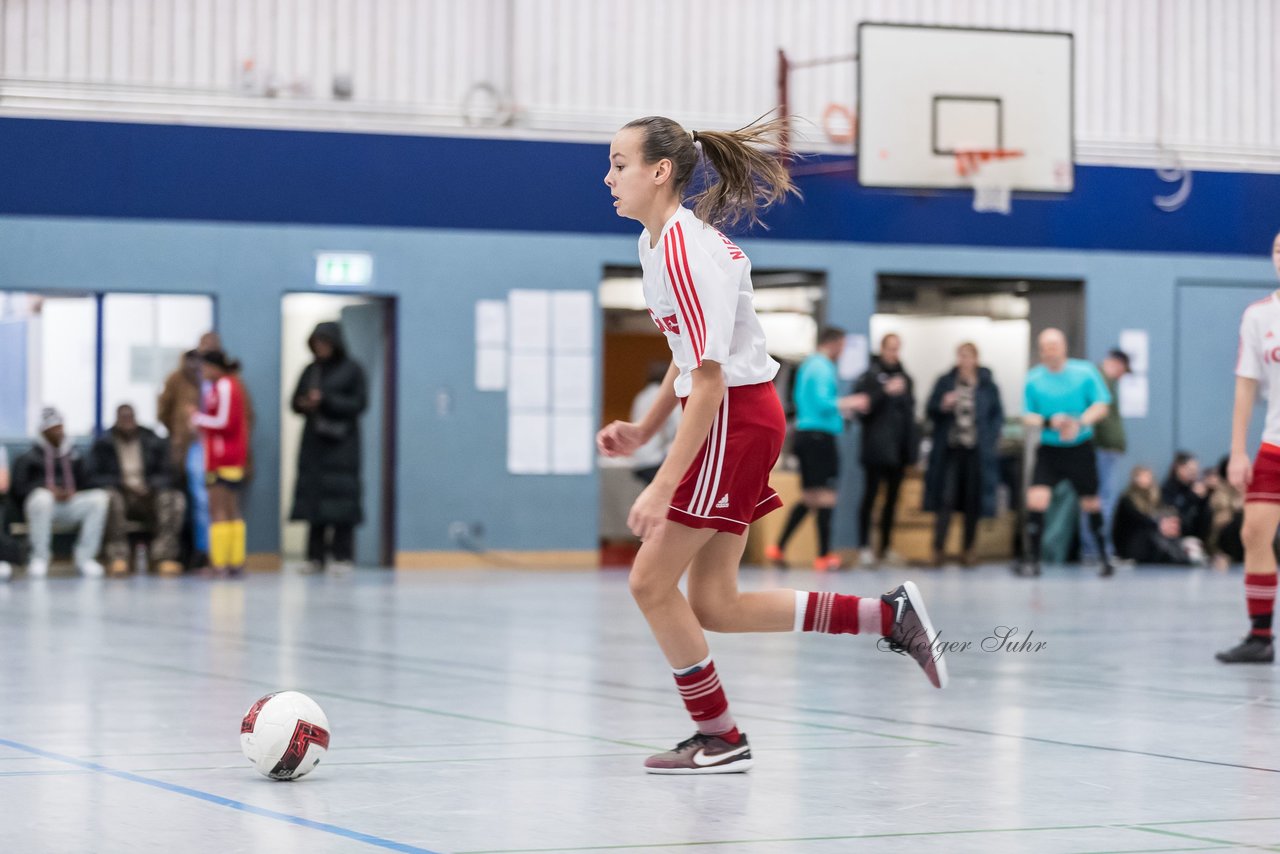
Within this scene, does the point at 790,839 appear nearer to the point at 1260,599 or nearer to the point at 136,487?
the point at 1260,599

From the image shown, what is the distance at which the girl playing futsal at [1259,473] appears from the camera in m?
8.16

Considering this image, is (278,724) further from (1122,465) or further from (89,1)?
(1122,465)

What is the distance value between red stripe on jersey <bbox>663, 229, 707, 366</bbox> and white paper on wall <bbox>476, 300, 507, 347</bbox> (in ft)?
41.6

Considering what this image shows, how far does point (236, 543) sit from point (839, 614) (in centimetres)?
1094

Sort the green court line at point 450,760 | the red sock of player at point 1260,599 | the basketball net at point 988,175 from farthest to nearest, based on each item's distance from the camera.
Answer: the basketball net at point 988,175 → the red sock of player at point 1260,599 → the green court line at point 450,760

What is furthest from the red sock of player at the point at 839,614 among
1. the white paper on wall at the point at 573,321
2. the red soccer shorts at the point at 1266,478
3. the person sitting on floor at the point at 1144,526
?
the person sitting on floor at the point at 1144,526

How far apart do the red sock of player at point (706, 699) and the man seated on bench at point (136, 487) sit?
11.3 metres

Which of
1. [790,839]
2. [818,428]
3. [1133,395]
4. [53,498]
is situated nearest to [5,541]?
[53,498]

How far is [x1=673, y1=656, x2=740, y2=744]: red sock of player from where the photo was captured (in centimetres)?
520

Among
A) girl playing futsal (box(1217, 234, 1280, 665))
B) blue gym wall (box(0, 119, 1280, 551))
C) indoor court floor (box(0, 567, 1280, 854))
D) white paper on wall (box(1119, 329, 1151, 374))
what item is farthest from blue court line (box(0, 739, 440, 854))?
white paper on wall (box(1119, 329, 1151, 374))

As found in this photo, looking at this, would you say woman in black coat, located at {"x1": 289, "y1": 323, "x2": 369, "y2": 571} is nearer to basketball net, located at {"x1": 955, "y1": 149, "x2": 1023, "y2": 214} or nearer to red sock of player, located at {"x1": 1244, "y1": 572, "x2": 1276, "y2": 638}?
basketball net, located at {"x1": 955, "y1": 149, "x2": 1023, "y2": 214}

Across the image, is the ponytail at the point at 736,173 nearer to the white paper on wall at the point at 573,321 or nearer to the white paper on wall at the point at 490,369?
the white paper on wall at the point at 490,369

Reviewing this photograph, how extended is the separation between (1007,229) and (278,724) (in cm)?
1489

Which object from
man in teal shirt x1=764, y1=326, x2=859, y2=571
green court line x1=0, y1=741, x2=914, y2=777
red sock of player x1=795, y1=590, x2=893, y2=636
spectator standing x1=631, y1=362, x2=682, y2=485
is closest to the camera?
green court line x1=0, y1=741, x2=914, y2=777
